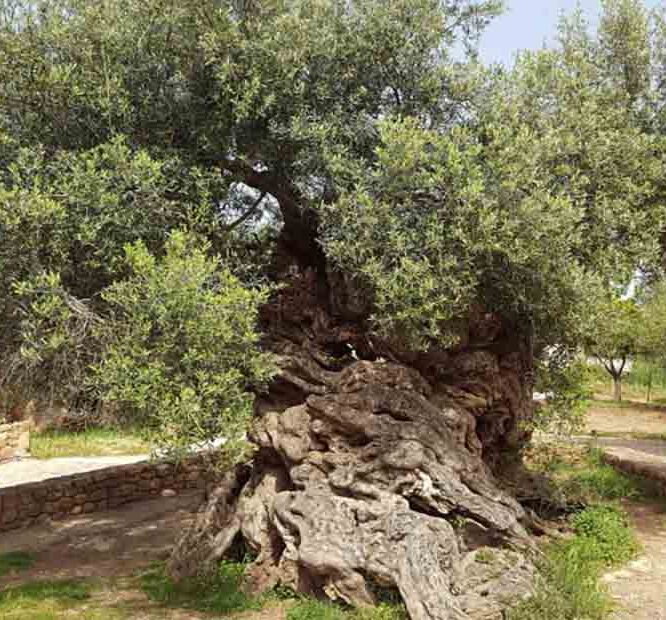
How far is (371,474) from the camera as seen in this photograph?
9.34 meters

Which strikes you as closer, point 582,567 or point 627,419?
point 582,567

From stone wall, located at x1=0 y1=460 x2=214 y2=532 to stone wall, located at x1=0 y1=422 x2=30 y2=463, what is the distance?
6.49 metres

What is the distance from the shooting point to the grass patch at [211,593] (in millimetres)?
8961

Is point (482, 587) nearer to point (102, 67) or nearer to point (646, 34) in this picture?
point (102, 67)

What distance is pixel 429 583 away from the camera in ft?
25.9

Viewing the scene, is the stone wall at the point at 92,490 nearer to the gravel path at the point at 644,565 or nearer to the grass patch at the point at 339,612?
the grass patch at the point at 339,612

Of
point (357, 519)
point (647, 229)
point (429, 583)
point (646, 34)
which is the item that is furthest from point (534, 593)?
point (646, 34)

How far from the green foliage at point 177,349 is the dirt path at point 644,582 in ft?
16.3

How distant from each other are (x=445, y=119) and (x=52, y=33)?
16.2 ft

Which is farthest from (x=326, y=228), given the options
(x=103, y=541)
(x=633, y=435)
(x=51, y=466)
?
(x=633, y=435)

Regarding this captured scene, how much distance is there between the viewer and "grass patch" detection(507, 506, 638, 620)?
7719mm

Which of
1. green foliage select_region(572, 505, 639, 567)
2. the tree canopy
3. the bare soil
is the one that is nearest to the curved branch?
the tree canopy

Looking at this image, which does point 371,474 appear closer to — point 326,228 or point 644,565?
point 326,228

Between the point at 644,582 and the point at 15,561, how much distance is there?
9.25m
